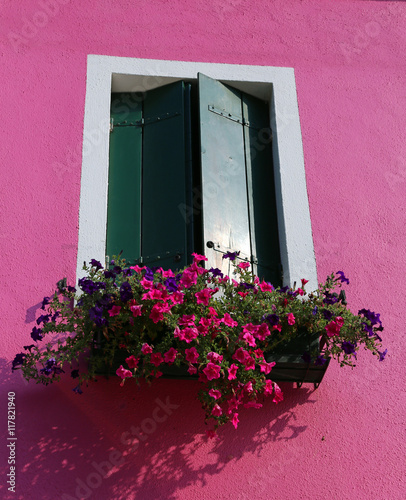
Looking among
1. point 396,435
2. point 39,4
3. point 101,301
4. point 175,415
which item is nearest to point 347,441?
point 396,435

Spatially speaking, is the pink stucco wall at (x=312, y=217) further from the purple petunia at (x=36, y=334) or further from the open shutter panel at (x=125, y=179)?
the purple petunia at (x=36, y=334)

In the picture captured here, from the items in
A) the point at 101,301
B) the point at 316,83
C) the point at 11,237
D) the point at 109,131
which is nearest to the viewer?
the point at 101,301

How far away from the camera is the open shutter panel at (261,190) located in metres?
4.92

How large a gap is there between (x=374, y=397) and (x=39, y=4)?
343 cm

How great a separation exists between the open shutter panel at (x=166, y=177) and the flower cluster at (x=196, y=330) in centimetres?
59

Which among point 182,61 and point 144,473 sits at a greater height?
point 182,61

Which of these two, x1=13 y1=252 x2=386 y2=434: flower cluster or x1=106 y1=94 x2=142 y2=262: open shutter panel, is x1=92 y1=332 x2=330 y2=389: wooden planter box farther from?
x1=106 y1=94 x2=142 y2=262: open shutter panel

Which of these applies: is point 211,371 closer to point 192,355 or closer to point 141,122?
point 192,355

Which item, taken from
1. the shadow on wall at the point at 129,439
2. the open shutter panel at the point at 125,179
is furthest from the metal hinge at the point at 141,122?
the shadow on wall at the point at 129,439

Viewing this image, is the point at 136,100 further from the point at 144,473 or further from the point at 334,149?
the point at 144,473

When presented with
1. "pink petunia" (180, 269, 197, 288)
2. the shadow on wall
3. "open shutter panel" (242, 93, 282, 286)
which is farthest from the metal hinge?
the shadow on wall

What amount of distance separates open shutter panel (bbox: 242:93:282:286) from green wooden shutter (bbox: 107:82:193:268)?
1.36ft

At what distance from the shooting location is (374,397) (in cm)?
442

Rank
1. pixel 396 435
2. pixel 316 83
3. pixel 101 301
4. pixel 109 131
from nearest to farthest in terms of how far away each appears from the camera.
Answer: pixel 101 301
pixel 396 435
pixel 109 131
pixel 316 83
